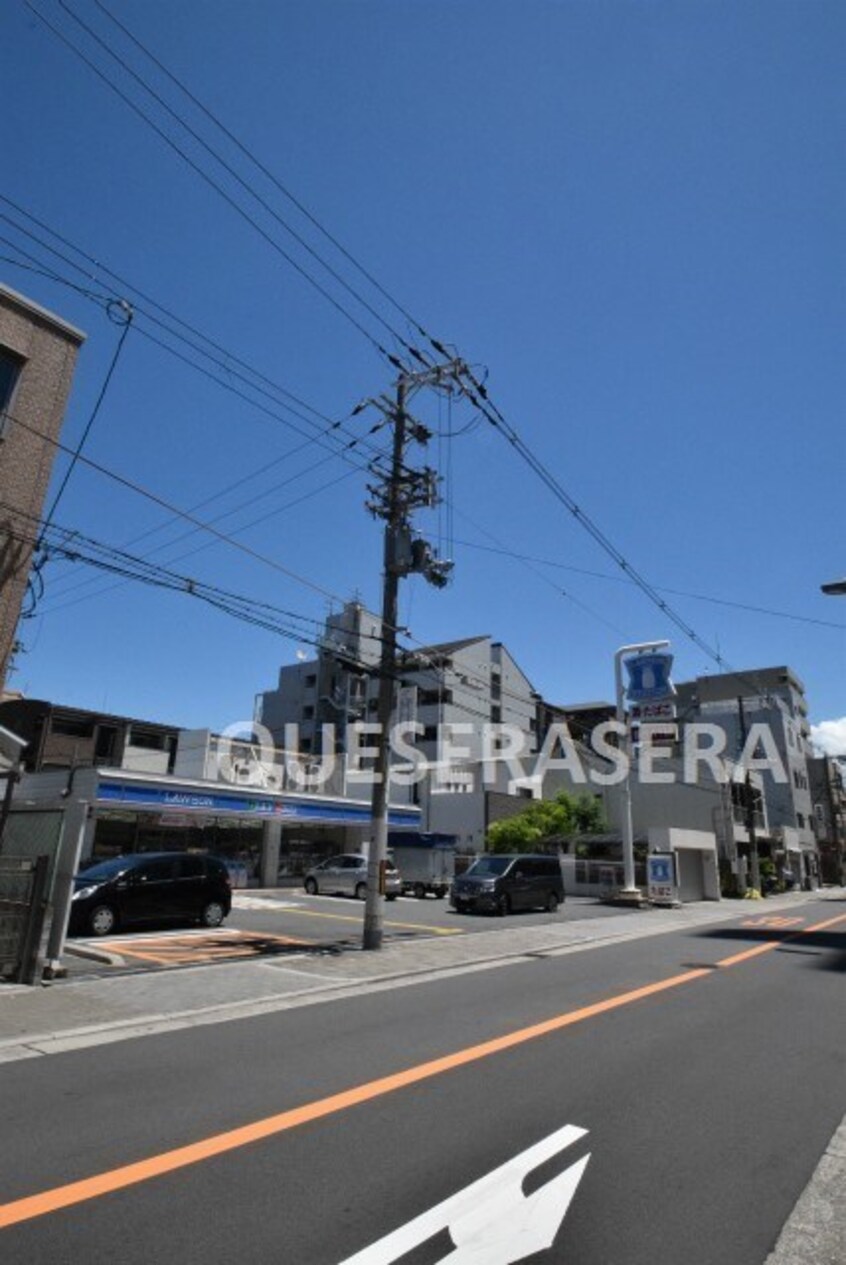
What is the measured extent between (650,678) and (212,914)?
18.2 m

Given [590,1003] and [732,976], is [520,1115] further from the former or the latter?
[732,976]

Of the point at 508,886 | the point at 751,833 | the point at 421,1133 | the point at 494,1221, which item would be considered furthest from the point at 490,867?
the point at 751,833

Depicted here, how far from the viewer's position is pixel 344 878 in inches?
1129

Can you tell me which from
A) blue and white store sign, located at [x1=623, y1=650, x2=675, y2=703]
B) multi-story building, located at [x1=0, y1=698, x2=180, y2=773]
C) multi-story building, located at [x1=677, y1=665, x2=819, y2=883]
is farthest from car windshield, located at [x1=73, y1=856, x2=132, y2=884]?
multi-story building, located at [x1=677, y1=665, x2=819, y2=883]

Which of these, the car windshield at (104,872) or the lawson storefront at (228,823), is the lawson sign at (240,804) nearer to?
the lawson storefront at (228,823)

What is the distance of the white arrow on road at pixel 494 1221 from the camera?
363 cm

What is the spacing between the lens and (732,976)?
12.6 meters

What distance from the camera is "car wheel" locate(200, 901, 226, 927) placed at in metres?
17.9

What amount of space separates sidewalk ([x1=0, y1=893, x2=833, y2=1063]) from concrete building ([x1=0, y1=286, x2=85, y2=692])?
22.7 feet

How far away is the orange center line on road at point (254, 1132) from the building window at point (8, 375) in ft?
45.1

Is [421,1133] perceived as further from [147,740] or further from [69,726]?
[147,740]

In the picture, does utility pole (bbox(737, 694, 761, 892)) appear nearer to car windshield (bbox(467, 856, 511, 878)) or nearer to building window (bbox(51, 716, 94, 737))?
car windshield (bbox(467, 856, 511, 878))

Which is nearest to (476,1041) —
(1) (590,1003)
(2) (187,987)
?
(1) (590,1003)

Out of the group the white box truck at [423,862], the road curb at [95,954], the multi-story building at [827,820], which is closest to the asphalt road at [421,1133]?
the road curb at [95,954]
